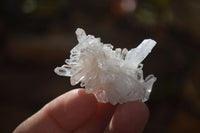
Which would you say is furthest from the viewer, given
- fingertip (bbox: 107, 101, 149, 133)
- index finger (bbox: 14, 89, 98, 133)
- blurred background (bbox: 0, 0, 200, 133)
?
blurred background (bbox: 0, 0, 200, 133)

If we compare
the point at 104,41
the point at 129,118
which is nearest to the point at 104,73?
the point at 129,118

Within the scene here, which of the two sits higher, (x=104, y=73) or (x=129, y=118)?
(x=104, y=73)

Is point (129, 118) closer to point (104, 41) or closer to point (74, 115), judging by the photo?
point (74, 115)

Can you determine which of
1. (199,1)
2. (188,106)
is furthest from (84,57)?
(199,1)

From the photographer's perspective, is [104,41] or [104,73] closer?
[104,73]

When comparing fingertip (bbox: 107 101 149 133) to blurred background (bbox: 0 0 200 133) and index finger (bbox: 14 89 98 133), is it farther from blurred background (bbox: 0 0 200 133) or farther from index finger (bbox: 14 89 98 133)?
blurred background (bbox: 0 0 200 133)

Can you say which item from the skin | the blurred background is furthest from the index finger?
the blurred background
